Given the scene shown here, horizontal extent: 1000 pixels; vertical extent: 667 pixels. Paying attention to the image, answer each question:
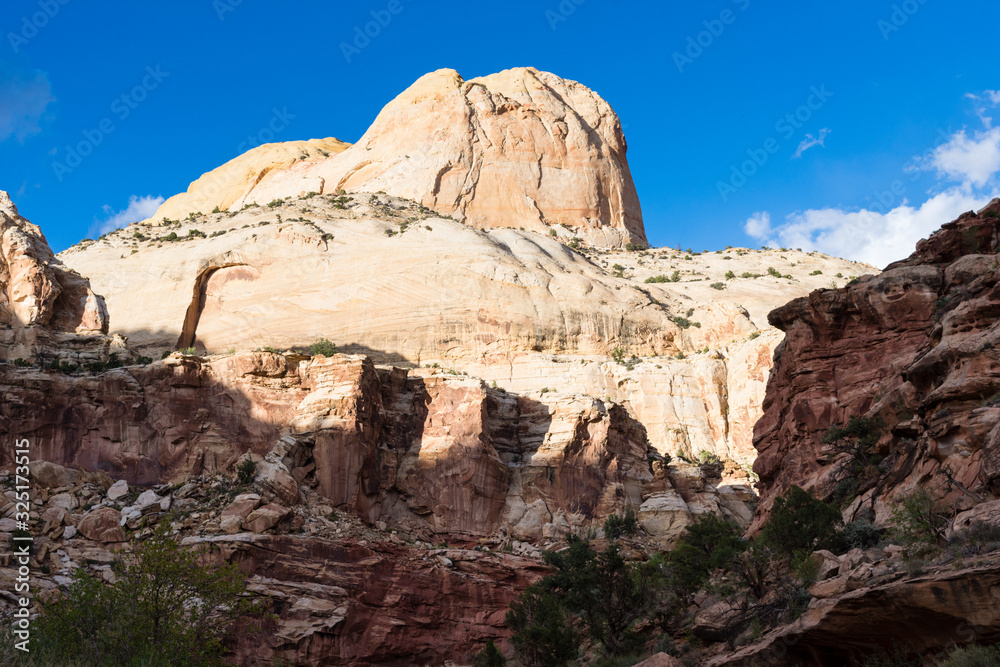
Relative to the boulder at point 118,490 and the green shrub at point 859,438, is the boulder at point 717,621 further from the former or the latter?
the boulder at point 118,490

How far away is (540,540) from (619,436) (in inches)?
323

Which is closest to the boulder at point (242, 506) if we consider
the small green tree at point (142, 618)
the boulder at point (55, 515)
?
the boulder at point (55, 515)

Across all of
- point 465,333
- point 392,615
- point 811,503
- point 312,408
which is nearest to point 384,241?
point 465,333

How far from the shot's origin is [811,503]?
2698cm

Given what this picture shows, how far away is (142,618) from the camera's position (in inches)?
1006

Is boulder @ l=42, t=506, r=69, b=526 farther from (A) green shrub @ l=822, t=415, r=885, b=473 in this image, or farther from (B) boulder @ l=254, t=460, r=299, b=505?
(A) green shrub @ l=822, t=415, r=885, b=473

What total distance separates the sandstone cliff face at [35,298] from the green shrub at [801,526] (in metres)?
37.2

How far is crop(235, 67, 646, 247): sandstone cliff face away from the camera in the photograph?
90.1 meters

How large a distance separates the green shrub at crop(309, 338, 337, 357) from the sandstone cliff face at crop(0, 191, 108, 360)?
11394 millimetres

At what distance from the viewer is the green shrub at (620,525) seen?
44688 mm

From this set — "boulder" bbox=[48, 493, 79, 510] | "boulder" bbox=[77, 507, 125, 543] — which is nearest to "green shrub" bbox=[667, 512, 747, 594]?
"boulder" bbox=[77, 507, 125, 543]

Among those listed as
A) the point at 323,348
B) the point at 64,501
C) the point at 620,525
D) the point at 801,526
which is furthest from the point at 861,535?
the point at 323,348

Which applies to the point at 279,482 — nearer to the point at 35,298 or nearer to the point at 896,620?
the point at 35,298

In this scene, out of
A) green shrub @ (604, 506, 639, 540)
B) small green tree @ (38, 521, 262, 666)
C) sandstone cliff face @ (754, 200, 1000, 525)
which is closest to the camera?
sandstone cliff face @ (754, 200, 1000, 525)
